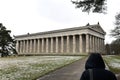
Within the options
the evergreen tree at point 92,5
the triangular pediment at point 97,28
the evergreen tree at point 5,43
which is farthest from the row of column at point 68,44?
the evergreen tree at point 92,5

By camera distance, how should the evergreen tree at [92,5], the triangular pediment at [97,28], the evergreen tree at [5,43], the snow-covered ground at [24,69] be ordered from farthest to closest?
the triangular pediment at [97,28]
the evergreen tree at [5,43]
the snow-covered ground at [24,69]
the evergreen tree at [92,5]

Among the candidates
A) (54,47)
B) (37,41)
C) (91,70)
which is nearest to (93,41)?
(54,47)

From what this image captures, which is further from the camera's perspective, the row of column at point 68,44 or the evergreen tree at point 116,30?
the row of column at point 68,44

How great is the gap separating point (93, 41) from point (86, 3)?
86361 mm

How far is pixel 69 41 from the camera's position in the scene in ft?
327

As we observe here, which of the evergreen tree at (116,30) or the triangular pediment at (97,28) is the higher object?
the triangular pediment at (97,28)

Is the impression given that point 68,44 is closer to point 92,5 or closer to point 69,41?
point 69,41

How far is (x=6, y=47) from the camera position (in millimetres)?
82000

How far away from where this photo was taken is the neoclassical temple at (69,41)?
93.6 meters

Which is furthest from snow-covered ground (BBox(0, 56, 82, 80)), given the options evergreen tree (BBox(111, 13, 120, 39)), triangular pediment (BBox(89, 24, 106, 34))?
triangular pediment (BBox(89, 24, 106, 34))

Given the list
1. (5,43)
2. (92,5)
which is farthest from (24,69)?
(5,43)

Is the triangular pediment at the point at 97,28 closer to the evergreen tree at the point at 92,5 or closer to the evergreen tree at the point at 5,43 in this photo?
the evergreen tree at the point at 5,43

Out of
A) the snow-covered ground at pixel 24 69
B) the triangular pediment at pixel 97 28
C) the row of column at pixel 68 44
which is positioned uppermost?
the triangular pediment at pixel 97 28

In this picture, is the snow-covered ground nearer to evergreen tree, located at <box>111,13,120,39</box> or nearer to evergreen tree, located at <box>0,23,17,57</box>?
evergreen tree, located at <box>111,13,120,39</box>
